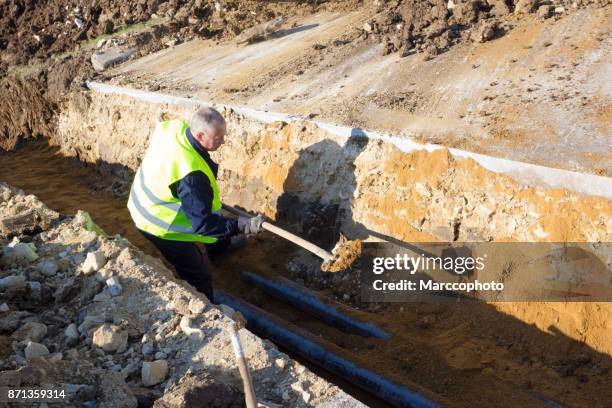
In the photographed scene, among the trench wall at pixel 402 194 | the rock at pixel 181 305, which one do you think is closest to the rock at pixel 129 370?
the rock at pixel 181 305

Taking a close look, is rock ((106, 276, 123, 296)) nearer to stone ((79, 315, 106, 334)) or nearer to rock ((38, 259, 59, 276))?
stone ((79, 315, 106, 334))

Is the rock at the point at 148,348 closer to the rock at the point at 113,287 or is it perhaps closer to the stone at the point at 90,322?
the stone at the point at 90,322

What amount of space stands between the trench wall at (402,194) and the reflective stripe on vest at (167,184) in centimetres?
175

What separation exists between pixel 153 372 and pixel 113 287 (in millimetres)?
1104

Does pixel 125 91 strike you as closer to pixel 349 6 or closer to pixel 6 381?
pixel 349 6

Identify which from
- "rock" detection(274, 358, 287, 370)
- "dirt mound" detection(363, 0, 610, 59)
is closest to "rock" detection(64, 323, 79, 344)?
"rock" detection(274, 358, 287, 370)

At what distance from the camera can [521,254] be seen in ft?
16.6

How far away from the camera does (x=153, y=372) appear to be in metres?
3.45

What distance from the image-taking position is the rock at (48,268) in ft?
15.3

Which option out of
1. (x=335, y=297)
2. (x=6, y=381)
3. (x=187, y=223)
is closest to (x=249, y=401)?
(x=6, y=381)

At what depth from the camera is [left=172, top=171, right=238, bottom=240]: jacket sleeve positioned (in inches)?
184

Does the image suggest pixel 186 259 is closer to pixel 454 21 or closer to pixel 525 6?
pixel 454 21

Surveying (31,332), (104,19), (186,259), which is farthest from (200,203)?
(104,19)

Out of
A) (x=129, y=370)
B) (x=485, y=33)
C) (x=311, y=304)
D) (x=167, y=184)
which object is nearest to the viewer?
(x=129, y=370)
